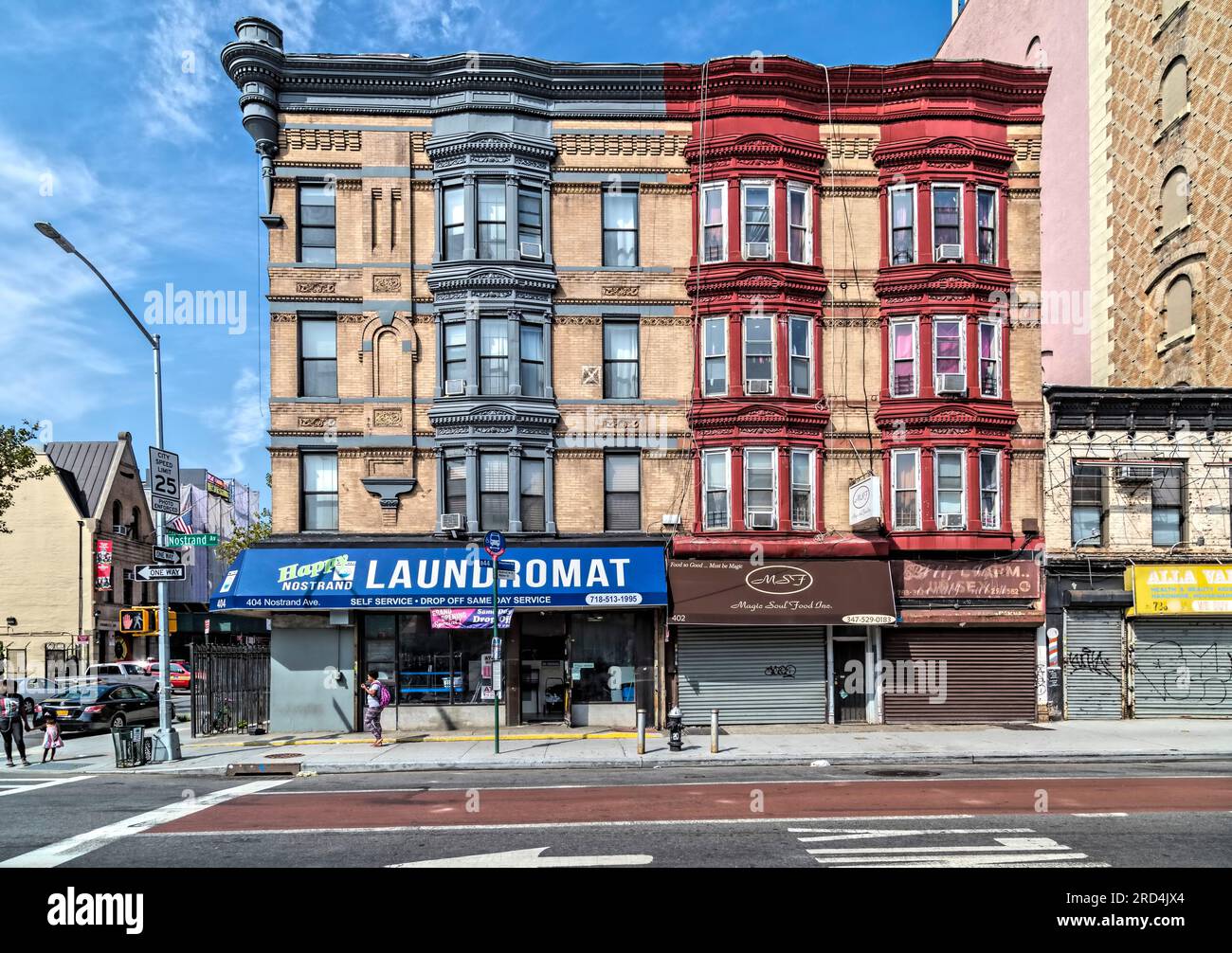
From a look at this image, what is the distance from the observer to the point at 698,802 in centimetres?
1405

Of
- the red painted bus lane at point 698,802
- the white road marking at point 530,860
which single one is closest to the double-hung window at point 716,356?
the red painted bus lane at point 698,802

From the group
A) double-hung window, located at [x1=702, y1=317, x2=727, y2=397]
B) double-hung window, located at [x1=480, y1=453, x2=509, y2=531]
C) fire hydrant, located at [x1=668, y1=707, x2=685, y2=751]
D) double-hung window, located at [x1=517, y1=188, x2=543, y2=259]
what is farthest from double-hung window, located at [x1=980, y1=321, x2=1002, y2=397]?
double-hung window, located at [x1=480, y1=453, x2=509, y2=531]

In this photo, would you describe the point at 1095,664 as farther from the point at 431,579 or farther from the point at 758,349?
the point at 431,579

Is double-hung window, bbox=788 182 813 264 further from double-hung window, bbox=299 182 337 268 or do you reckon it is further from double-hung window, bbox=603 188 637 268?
double-hung window, bbox=299 182 337 268

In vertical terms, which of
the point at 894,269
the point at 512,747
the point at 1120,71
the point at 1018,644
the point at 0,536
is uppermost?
the point at 1120,71

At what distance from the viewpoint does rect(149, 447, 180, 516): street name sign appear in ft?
65.1

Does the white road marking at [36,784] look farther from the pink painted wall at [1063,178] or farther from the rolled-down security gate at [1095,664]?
the pink painted wall at [1063,178]

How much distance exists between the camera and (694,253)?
79.9 feet

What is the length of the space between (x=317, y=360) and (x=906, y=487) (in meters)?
16.4

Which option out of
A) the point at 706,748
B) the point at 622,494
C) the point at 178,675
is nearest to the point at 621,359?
the point at 622,494

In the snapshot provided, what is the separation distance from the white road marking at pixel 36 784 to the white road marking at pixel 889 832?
1425 centimetres
